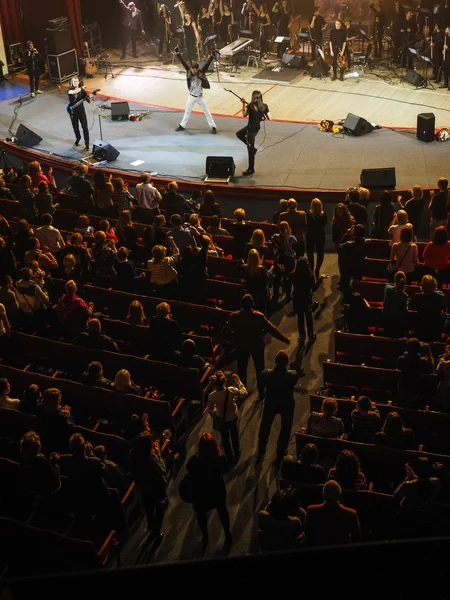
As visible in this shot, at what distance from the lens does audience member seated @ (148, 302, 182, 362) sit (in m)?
7.70

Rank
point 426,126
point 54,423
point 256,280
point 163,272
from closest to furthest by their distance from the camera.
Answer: point 54,423
point 256,280
point 163,272
point 426,126

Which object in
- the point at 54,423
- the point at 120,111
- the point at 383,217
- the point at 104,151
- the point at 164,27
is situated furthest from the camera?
the point at 164,27

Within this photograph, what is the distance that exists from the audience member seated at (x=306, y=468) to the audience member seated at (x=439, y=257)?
150 inches

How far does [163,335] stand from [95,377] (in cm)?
86

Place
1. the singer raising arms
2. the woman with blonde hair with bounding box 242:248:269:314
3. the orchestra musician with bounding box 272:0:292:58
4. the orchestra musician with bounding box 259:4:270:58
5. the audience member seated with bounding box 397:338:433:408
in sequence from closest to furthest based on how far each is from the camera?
1. the audience member seated with bounding box 397:338:433:408
2. the woman with blonde hair with bounding box 242:248:269:314
3. the singer raising arms
4. the orchestra musician with bounding box 259:4:270:58
5. the orchestra musician with bounding box 272:0:292:58

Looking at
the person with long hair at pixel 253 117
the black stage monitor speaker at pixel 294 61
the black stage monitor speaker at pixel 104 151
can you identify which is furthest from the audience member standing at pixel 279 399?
the black stage monitor speaker at pixel 294 61

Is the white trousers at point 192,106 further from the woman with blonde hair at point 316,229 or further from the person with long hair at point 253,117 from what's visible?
the woman with blonde hair at point 316,229

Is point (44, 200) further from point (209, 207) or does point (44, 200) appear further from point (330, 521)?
point (330, 521)

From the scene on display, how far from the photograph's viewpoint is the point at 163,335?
7742mm

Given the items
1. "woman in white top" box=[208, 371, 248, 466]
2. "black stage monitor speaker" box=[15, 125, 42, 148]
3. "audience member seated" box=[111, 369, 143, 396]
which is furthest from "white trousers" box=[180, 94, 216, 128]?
"woman in white top" box=[208, 371, 248, 466]

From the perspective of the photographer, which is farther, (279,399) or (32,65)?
(32,65)

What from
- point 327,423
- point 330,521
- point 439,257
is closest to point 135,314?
point 327,423

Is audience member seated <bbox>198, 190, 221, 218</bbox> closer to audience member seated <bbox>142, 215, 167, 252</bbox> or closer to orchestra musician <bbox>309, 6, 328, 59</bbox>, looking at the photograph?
audience member seated <bbox>142, 215, 167, 252</bbox>

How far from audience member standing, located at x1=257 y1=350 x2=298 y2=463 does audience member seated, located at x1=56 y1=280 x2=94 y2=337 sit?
225cm
